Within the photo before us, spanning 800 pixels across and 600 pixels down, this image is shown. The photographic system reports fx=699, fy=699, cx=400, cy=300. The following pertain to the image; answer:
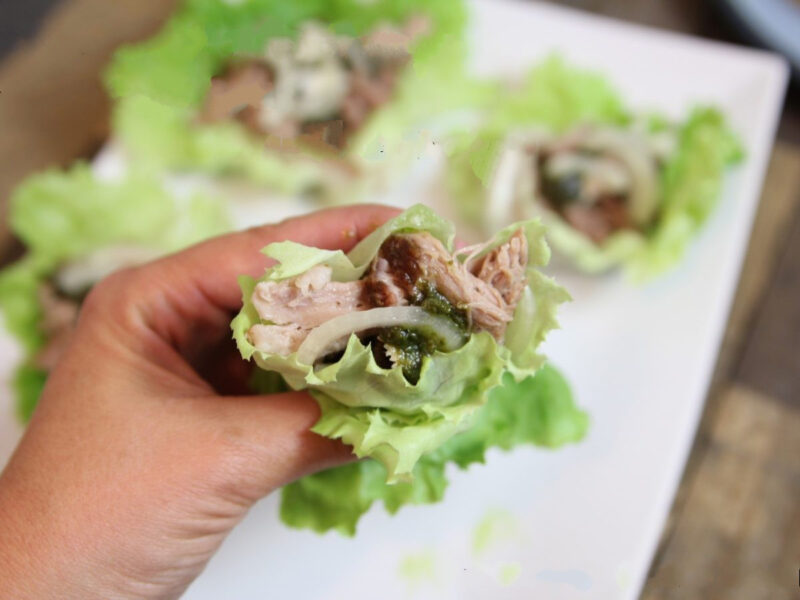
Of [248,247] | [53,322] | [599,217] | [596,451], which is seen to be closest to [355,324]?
[248,247]

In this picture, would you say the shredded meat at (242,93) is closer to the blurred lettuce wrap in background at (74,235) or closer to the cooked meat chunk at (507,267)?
the blurred lettuce wrap in background at (74,235)

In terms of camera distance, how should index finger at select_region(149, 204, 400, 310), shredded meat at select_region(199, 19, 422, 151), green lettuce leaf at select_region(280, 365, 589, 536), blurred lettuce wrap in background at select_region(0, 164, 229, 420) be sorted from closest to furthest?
index finger at select_region(149, 204, 400, 310) < green lettuce leaf at select_region(280, 365, 589, 536) < blurred lettuce wrap in background at select_region(0, 164, 229, 420) < shredded meat at select_region(199, 19, 422, 151)

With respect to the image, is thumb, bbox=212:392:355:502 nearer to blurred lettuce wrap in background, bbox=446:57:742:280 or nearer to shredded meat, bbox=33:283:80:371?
shredded meat, bbox=33:283:80:371

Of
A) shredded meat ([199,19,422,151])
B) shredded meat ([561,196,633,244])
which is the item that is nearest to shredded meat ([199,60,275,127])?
shredded meat ([199,19,422,151])

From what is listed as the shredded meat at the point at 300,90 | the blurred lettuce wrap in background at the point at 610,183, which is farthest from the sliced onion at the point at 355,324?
the shredded meat at the point at 300,90

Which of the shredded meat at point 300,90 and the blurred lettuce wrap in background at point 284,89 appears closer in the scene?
the blurred lettuce wrap in background at point 284,89

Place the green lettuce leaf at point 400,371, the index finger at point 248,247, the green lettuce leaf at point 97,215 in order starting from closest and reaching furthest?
the green lettuce leaf at point 400,371 → the index finger at point 248,247 → the green lettuce leaf at point 97,215

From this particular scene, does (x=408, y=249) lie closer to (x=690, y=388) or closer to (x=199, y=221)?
(x=690, y=388)
